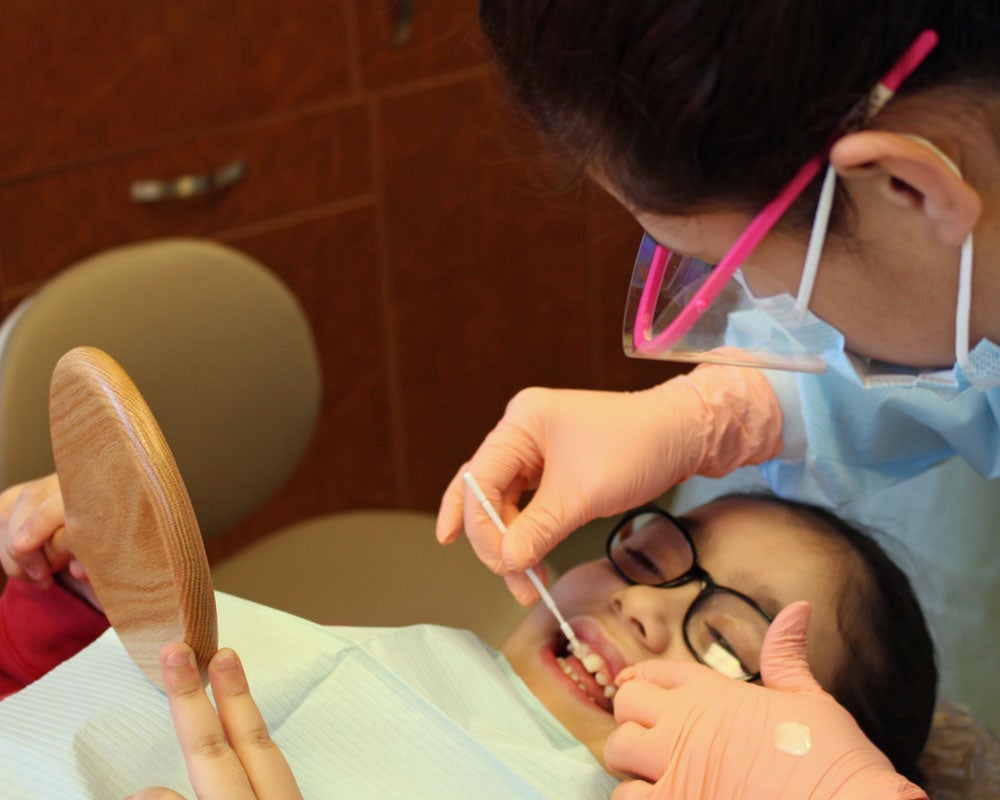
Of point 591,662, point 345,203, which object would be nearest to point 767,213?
point 591,662

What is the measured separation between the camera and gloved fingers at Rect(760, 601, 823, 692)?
3.51 feet

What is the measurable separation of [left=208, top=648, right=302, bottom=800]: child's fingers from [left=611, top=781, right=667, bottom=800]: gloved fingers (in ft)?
0.92

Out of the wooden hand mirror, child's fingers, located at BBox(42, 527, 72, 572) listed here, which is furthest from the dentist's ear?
child's fingers, located at BBox(42, 527, 72, 572)

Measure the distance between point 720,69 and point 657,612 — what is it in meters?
0.65

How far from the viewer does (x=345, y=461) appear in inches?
100

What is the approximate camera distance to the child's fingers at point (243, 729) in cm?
90

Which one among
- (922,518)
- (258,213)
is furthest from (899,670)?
(258,213)

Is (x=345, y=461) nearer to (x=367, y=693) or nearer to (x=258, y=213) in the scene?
(x=258, y=213)

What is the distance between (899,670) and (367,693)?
0.54 m

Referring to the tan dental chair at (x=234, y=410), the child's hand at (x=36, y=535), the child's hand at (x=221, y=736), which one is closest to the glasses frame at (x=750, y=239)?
the child's hand at (x=221, y=736)

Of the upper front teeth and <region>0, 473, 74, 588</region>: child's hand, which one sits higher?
<region>0, 473, 74, 588</region>: child's hand

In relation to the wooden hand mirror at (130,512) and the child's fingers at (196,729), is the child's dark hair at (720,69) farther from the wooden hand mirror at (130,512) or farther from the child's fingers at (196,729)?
the child's fingers at (196,729)

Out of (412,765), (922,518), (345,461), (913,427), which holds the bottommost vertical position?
(345,461)

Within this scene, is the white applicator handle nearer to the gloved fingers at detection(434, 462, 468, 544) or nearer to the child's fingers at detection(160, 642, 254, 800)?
the gloved fingers at detection(434, 462, 468, 544)
